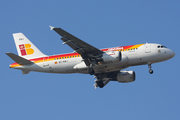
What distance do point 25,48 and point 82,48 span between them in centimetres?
1285

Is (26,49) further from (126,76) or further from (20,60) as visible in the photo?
(126,76)

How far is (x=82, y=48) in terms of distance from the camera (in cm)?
4531

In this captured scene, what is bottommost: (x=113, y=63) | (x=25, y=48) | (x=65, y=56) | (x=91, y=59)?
(x=113, y=63)

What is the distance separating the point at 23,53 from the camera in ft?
173

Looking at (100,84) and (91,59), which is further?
(100,84)

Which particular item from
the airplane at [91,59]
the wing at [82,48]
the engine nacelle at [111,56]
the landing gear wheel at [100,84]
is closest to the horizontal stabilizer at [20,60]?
the airplane at [91,59]

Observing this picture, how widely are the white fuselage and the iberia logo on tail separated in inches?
149

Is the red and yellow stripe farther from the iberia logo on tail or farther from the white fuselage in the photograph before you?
the iberia logo on tail

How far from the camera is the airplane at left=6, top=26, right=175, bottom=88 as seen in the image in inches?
1779

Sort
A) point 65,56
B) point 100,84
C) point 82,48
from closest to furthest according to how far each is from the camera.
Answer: point 82,48 < point 65,56 < point 100,84

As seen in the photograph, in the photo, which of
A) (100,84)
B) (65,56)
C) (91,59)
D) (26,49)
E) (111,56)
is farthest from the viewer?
(26,49)

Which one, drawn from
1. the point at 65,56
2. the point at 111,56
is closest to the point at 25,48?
the point at 65,56

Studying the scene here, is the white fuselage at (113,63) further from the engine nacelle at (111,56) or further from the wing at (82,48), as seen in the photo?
the wing at (82,48)

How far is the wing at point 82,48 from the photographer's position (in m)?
42.9
